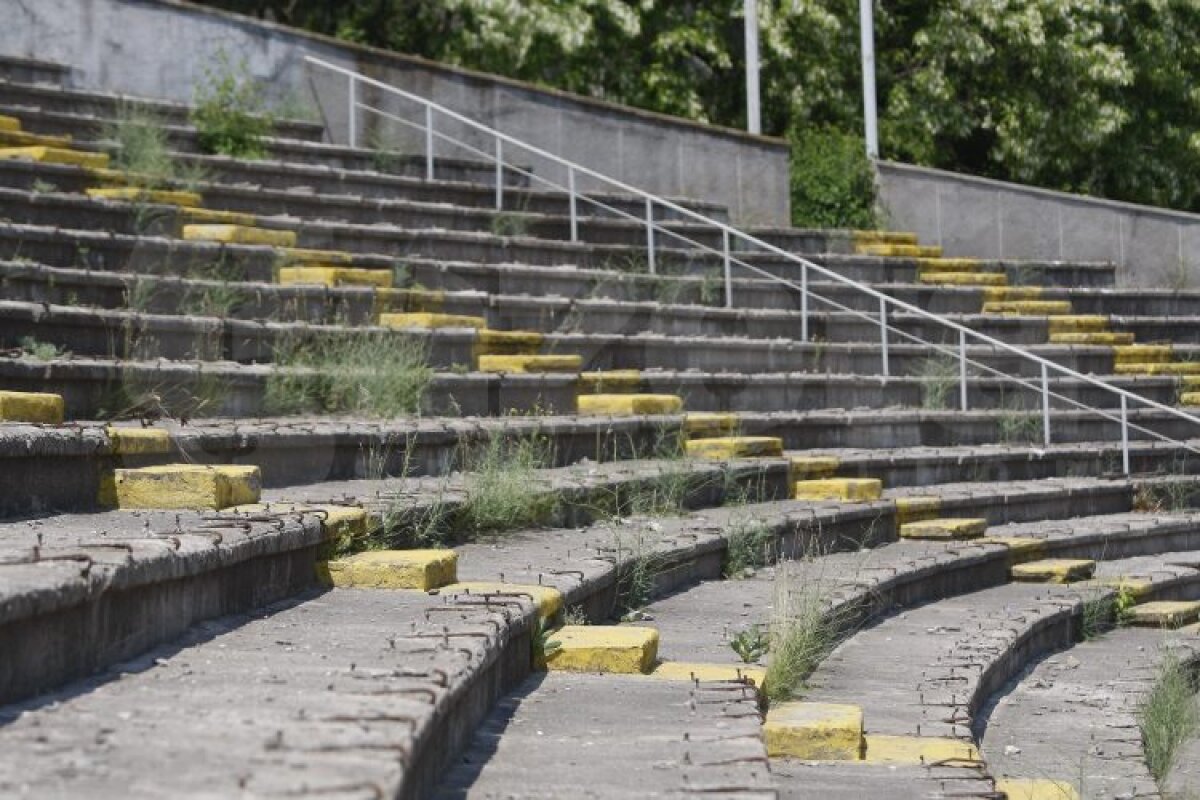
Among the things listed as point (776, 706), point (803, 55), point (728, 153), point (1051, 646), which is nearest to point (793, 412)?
point (1051, 646)

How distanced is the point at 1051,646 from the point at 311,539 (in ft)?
13.9

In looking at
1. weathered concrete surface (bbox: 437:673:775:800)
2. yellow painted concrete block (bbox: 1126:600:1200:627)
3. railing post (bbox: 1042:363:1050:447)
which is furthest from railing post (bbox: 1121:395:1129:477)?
weathered concrete surface (bbox: 437:673:775:800)

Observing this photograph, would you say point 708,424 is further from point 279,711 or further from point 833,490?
point 279,711

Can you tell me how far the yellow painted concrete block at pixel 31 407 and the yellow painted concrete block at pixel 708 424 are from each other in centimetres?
421

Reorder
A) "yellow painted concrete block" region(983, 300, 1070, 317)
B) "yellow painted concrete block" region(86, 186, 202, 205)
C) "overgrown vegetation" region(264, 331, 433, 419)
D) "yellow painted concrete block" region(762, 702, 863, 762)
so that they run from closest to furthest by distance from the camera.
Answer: "yellow painted concrete block" region(762, 702, 863, 762), "overgrown vegetation" region(264, 331, 433, 419), "yellow painted concrete block" region(86, 186, 202, 205), "yellow painted concrete block" region(983, 300, 1070, 317)

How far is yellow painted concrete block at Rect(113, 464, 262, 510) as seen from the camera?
18.6 ft

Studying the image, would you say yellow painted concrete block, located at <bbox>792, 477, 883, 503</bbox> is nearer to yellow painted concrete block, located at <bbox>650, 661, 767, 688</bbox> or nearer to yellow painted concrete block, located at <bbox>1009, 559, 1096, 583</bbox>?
yellow painted concrete block, located at <bbox>1009, 559, 1096, 583</bbox>

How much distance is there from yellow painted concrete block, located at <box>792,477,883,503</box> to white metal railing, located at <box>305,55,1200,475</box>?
2.34 meters

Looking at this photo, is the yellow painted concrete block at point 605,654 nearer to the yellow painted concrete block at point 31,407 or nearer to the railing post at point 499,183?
the yellow painted concrete block at point 31,407

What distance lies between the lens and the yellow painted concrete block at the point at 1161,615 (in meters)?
9.27

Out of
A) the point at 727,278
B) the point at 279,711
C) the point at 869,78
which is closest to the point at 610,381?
the point at 727,278

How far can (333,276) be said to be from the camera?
10156mm

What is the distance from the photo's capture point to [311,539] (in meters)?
5.34

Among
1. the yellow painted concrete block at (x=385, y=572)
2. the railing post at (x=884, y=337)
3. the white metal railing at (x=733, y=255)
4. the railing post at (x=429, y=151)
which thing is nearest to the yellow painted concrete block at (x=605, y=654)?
the yellow painted concrete block at (x=385, y=572)
